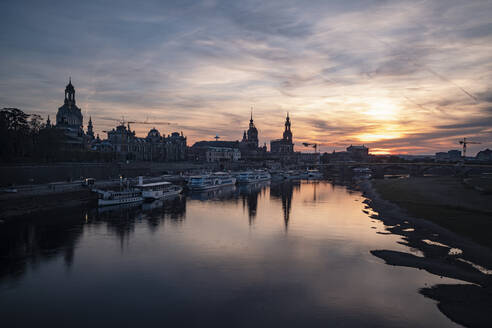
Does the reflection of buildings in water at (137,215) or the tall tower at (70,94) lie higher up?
the tall tower at (70,94)

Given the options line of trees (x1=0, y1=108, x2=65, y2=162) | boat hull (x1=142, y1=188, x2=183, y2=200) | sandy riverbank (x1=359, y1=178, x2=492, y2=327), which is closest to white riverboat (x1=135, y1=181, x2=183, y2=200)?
boat hull (x1=142, y1=188, x2=183, y2=200)

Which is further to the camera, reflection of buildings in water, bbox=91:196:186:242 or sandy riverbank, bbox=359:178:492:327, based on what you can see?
reflection of buildings in water, bbox=91:196:186:242

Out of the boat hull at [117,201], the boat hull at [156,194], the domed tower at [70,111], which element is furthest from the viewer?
the domed tower at [70,111]

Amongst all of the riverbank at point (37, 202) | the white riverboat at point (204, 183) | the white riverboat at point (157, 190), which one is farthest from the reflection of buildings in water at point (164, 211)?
the white riverboat at point (204, 183)

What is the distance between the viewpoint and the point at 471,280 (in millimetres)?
25078

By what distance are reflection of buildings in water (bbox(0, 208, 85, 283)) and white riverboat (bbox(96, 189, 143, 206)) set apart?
1082 centimetres

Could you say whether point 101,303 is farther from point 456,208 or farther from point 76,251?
point 456,208

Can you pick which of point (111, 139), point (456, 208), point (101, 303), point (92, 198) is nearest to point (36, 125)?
point (92, 198)

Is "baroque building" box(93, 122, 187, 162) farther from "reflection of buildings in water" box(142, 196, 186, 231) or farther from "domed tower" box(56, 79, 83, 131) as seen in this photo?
"reflection of buildings in water" box(142, 196, 186, 231)

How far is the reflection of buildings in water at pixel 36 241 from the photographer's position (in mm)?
29825

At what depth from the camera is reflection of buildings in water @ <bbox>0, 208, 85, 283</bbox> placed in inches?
1174

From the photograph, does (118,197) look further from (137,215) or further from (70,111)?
(70,111)

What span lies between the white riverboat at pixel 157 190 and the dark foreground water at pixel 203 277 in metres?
22.0

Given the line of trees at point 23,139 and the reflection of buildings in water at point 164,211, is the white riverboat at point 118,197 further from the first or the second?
the line of trees at point 23,139
